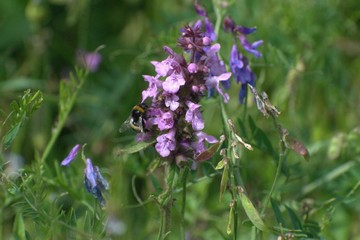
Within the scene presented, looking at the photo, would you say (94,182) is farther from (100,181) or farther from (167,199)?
(167,199)

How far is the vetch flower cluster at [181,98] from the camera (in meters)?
1.55

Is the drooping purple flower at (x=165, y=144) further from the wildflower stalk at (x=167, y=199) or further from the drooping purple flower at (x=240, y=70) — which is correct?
the drooping purple flower at (x=240, y=70)

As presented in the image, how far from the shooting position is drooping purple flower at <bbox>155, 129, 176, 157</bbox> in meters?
1.55

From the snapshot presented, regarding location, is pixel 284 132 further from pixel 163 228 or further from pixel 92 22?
pixel 92 22

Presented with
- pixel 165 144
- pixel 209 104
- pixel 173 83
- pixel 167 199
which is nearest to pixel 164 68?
pixel 173 83

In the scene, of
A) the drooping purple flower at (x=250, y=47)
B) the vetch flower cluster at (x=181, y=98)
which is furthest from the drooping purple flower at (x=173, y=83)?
the drooping purple flower at (x=250, y=47)

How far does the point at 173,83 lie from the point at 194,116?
3.3 inches

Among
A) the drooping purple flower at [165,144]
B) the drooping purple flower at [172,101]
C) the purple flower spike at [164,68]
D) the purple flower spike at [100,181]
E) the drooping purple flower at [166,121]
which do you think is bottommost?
the purple flower spike at [100,181]

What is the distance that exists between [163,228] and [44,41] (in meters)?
1.88

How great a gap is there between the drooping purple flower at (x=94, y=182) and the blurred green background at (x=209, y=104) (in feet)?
1.25

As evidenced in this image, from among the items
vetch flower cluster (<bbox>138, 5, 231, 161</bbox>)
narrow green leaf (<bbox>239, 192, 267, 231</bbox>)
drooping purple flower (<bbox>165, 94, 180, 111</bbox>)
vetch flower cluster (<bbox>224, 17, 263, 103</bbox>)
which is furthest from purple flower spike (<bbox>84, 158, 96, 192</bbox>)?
vetch flower cluster (<bbox>224, 17, 263, 103</bbox>)

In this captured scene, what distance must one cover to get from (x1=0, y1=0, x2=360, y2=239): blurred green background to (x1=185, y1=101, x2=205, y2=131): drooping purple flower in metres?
0.52

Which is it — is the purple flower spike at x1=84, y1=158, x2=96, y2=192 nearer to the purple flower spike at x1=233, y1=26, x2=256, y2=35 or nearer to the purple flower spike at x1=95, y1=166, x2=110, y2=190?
the purple flower spike at x1=95, y1=166, x2=110, y2=190

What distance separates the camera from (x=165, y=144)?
155cm
